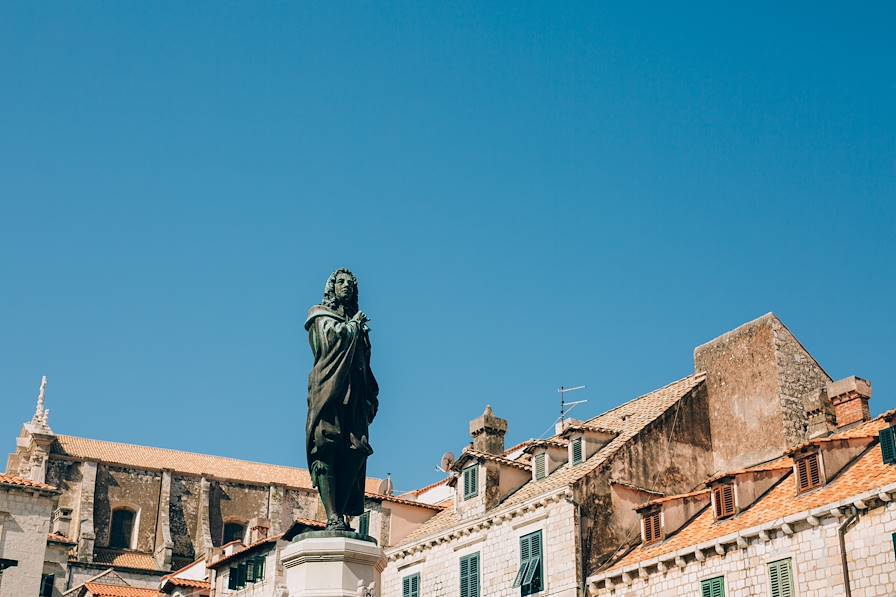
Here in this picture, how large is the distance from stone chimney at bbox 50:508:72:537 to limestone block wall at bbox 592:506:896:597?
5101 centimetres

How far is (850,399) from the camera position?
116ft

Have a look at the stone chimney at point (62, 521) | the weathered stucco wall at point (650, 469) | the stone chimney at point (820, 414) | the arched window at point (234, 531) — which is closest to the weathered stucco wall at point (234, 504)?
the arched window at point (234, 531)

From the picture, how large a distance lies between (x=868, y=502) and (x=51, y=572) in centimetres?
3695

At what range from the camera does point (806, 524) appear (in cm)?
2756

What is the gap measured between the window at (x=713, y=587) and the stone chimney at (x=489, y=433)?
15.7m

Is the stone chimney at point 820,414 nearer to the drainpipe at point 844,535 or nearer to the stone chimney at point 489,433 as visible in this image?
the drainpipe at point 844,535

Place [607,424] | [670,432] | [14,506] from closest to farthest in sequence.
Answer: [670,432], [607,424], [14,506]

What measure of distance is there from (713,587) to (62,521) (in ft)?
177

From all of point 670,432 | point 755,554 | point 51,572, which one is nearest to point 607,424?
point 670,432

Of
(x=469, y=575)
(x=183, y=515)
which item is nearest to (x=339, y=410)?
(x=469, y=575)

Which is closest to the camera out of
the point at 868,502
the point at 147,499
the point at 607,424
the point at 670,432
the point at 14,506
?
the point at 868,502

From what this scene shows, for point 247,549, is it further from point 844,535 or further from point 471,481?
point 844,535

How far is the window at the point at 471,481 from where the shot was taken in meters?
38.9

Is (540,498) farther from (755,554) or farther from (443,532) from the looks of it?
(755,554)
